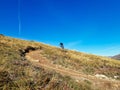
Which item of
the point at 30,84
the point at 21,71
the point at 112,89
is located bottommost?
the point at 112,89

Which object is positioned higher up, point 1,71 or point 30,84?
point 1,71

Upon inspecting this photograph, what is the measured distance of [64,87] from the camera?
840 cm

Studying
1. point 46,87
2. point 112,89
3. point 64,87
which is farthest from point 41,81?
point 112,89

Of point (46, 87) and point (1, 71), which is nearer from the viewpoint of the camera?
point (46, 87)

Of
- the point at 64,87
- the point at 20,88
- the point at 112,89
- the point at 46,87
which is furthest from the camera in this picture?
the point at 112,89

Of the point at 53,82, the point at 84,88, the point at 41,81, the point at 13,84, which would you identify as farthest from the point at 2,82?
the point at 84,88

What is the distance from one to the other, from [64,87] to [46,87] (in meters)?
0.99

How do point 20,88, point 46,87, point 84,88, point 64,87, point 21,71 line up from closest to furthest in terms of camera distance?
1. point 20,88
2. point 46,87
3. point 64,87
4. point 21,71
5. point 84,88

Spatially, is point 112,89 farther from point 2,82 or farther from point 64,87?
point 2,82

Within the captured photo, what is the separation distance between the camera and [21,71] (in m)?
9.22

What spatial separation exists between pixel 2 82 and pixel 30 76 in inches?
59.6

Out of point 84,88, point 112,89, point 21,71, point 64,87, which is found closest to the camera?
point 64,87

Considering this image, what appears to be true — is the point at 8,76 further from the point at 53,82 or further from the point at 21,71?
the point at 53,82

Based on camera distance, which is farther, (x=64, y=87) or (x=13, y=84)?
(x=64, y=87)
